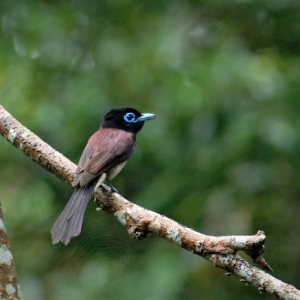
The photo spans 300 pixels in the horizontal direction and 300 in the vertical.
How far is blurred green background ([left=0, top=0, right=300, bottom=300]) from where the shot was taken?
15.7 ft

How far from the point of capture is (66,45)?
19.4 ft

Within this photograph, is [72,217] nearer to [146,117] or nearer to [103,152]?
[103,152]

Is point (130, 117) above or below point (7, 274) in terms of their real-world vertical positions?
above

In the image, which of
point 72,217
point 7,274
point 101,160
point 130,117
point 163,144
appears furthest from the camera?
point 130,117

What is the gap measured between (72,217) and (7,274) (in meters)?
1.45

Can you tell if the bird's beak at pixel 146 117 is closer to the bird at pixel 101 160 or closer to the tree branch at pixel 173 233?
the bird at pixel 101 160

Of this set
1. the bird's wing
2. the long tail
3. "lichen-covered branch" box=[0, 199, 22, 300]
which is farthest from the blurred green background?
"lichen-covered branch" box=[0, 199, 22, 300]

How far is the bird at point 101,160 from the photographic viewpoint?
3.69m

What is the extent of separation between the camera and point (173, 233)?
3031 millimetres

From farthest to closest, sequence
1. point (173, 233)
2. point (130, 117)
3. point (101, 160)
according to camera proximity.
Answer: point (130, 117), point (101, 160), point (173, 233)

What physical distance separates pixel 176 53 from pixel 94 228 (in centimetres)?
179

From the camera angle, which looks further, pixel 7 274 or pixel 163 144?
pixel 163 144

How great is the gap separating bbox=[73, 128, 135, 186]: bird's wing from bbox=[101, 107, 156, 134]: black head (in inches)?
5.5

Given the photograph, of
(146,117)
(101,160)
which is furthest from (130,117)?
(101,160)
